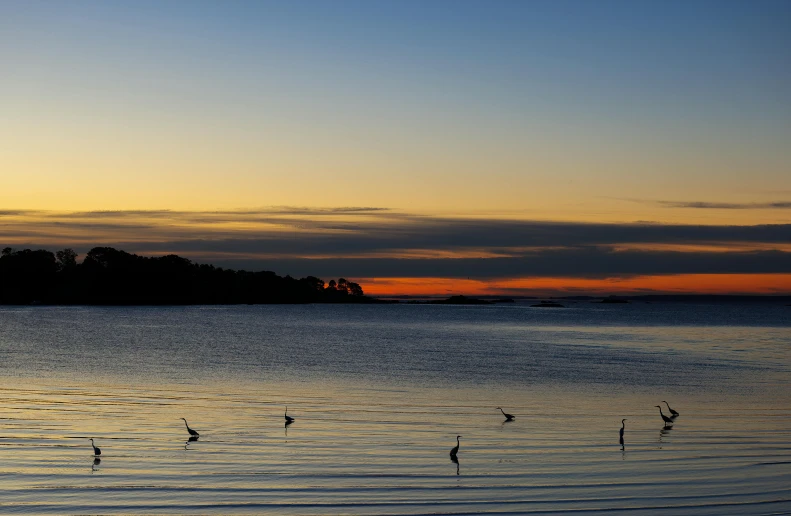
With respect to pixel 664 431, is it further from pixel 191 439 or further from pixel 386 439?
pixel 191 439

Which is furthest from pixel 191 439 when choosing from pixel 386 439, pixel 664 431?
pixel 664 431

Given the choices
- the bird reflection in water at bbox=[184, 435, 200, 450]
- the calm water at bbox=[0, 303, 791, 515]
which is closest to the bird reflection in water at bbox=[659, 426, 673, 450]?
the calm water at bbox=[0, 303, 791, 515]

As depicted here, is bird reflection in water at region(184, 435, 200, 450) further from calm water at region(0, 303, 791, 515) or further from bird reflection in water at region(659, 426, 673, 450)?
bird reflection in water at region(659, 426, 673, 450)

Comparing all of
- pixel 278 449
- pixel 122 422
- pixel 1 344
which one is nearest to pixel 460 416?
pixel 278 449

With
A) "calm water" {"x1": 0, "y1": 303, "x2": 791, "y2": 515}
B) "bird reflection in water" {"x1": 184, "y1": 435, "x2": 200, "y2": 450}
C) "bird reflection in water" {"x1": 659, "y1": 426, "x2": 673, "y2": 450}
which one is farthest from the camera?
"bird reflection in water" {"x1": 659, "y1": 426, "x2": 673, "y2": 450}

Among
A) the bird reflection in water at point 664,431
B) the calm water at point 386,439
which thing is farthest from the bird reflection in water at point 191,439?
the bird reflection in water at point 664,431

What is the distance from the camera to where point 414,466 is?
725 inches

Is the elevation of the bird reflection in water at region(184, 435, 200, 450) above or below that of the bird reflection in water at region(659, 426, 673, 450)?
above

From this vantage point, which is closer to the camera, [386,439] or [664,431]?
[386,439]

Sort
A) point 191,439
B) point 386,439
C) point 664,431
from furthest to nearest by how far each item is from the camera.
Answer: point 664,431
point 386,439
point 191,439

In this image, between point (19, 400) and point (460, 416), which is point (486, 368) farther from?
point (19, 400)

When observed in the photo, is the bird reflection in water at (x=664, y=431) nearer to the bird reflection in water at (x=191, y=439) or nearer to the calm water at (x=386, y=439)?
the calm water at (x=386, y=439)

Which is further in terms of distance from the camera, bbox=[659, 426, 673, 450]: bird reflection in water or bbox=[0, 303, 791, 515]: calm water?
bbox=[659, 426, 673, 450]: bird reflection in water

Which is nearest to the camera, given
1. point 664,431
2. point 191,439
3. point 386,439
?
point 191,439
